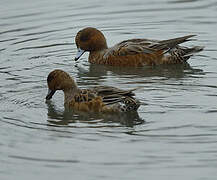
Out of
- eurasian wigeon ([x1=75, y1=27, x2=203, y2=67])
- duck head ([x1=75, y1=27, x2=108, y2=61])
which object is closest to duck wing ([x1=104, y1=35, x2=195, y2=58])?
eurasian wigeon ([x1=75, y1=27, x2=203, y2=67])

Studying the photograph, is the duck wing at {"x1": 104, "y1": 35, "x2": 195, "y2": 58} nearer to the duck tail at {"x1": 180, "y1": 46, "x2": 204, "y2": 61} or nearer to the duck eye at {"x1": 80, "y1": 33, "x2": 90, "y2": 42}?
the duck tail at {"x1": 180, "y1": 46, "x2": 204, "y2": 61}

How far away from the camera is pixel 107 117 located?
10125mm

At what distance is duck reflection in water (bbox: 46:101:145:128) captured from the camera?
387 inches

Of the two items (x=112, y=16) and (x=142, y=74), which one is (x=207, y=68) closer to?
(x=142, y=74)

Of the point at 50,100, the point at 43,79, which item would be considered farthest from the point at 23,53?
the point at 50,100

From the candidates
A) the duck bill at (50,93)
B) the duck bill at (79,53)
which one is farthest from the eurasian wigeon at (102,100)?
the duck bill at (79,53)

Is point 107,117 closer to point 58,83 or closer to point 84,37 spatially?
point 58,83

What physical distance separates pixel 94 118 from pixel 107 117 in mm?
175

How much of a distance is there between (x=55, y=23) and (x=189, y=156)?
27.7ft

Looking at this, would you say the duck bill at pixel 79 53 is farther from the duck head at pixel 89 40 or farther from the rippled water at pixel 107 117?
the rippled water at pixel 107 117

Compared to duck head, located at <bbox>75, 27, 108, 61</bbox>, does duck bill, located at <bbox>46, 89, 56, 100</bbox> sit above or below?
below

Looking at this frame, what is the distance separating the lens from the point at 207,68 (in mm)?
12836

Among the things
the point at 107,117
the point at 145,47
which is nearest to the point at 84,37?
the point at 145,47

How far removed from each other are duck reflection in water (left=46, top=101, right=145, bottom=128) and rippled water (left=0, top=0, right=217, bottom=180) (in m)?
0.01
